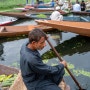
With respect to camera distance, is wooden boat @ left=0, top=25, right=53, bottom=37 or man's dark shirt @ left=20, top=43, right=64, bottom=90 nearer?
man's dark shirt @ left=20, top=43, right=64, bottom=90

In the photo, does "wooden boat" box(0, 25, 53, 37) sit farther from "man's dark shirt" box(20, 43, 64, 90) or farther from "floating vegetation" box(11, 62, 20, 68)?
"man's dark shirt" box(20, 43, 64, 90)

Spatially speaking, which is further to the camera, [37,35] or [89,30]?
[89,30]

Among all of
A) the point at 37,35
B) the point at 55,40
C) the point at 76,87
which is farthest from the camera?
the point at 55,40

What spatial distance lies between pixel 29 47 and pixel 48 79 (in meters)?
0.57

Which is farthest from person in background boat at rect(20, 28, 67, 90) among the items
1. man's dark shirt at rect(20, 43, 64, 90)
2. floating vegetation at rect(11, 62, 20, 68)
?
floating vegetation at rect(11, 62, 20, 68)

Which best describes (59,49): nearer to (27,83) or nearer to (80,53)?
(80,53)

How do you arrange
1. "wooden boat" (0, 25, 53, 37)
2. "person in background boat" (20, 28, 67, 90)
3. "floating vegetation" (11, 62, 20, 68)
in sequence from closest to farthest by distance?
"person in background boat" (20, 28, 67, 90) → "floating vegetation" (11, 62, 20, 68) → "wooden boat" (0, 25, 53, 37)

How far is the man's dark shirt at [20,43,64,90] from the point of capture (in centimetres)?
322

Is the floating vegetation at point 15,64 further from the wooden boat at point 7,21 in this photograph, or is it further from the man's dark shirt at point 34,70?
the wooden boat at point 7,21

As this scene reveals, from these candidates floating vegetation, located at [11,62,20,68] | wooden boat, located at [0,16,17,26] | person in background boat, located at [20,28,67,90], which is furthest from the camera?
wooden boat, located at [0,16,17,26]

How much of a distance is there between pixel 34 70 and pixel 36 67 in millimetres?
59

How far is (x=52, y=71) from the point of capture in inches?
132

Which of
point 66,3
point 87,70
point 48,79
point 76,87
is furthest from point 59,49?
point 66,3

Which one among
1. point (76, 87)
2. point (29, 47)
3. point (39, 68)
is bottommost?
point (76, 87)
